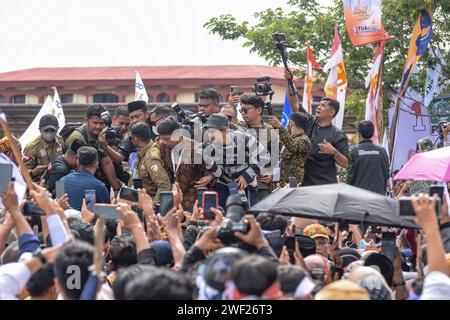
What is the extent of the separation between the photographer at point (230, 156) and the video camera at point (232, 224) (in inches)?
122

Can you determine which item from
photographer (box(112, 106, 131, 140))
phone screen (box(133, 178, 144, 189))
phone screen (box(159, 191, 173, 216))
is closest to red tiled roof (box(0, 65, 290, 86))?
photographer (box(112, 106, 131, 140))

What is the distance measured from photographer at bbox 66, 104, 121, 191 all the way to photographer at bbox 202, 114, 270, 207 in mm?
→ 1385

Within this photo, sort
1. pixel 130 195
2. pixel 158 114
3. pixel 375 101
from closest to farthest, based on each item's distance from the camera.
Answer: pixel 130 195
pixel 158 114
pixel 375 101

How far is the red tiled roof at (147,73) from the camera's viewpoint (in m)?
49.6

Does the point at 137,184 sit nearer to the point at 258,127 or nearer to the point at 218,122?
the point at 218,122

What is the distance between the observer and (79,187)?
29.8 feet

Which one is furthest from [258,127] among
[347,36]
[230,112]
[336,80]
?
[347,36]

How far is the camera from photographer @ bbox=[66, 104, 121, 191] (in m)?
10.2

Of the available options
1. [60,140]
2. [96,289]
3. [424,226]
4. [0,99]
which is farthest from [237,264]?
[0,99]

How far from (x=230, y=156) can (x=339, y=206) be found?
2.29 metres

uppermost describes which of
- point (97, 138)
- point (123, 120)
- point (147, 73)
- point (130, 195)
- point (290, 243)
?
point (147, 73)

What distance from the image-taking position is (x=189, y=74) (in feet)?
167

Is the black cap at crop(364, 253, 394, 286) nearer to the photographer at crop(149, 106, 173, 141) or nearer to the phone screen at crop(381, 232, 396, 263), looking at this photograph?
the phone screen at crop(381, 232, 396, 263)

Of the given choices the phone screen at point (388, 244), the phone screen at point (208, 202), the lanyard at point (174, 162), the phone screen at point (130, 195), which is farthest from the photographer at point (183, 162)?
the phone screen at point (388, 244)
